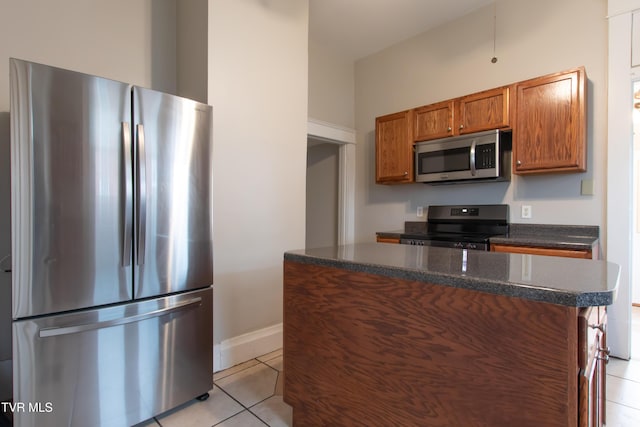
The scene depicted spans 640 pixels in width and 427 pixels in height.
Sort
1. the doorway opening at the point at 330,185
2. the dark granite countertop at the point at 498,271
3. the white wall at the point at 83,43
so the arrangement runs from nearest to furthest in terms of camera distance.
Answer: the dark granite countertop at the point at 498,271 < the white wall at the point at 83,43 < the doorway opening at the point at 330,185

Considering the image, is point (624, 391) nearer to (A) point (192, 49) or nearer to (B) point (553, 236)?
(B) point (553, 236)

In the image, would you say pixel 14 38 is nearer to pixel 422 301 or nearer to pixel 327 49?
pixel 422 301

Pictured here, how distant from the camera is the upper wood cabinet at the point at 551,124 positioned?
2.34 m

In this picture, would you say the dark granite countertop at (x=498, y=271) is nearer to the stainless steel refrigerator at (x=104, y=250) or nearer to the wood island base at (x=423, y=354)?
the wood island base at (x=423, y=354)

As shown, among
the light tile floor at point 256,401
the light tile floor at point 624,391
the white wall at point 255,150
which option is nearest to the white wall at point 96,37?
the white wall at point 255,150

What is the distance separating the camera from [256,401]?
178 cm

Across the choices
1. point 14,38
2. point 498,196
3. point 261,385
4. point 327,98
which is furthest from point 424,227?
point 14,38

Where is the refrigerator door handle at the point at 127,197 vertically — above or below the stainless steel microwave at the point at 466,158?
below

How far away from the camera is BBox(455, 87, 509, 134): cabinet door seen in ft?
8.81

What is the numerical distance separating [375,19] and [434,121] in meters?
1.23

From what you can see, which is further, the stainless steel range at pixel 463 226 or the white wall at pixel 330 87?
the white wall at pixel 330 87

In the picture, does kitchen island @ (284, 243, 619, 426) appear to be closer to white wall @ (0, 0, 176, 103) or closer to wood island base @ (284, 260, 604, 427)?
wood island base @ (284, 260, 604, 427)

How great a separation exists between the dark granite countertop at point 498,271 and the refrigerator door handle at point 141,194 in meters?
0.71

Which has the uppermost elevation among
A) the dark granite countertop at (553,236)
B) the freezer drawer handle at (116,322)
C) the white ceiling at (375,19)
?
the white ceiling at (375,19)
